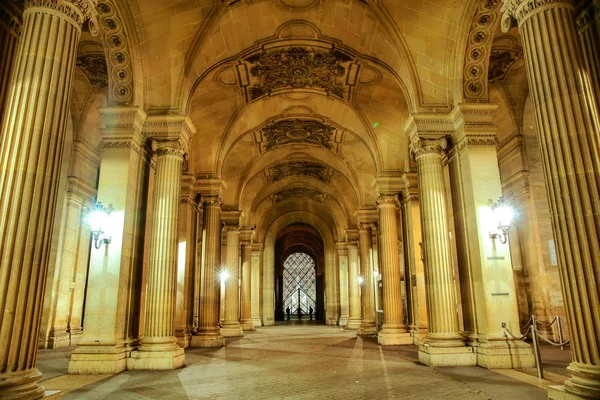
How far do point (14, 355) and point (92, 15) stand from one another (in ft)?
15.3

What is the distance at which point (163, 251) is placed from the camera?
1020 centimetres

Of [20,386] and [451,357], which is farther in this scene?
[451,357]

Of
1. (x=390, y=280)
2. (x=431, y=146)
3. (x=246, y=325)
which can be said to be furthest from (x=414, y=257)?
(x=246, y=325)

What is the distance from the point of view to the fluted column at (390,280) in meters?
15.3

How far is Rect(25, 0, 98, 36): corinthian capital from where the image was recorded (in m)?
5.78

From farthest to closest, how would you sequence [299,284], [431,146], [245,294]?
[299,284], [245,294], [431,146]

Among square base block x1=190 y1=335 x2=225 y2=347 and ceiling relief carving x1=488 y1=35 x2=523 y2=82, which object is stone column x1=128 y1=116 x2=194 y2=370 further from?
ceiling relief carving x1=488 y1=35 x2=523 y2=82

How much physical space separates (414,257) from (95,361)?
9928mm

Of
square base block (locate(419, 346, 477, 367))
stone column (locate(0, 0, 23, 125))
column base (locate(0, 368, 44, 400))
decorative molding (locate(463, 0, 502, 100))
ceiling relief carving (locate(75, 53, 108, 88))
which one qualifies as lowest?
square base block (locate(419, 346, 477, 367))

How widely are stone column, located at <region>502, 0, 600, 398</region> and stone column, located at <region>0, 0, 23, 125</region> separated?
7.02 m

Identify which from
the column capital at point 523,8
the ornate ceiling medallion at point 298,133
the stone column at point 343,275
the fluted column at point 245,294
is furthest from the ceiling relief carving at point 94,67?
the stone column at point 343,275

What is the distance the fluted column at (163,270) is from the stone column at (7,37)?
4.56m

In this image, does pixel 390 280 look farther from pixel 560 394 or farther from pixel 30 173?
pixel 30 173

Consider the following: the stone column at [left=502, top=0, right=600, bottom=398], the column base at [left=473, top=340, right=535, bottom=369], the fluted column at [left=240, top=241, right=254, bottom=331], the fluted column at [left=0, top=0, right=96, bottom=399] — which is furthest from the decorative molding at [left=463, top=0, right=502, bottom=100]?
the fluted column at [left=240, top=241, right=254, bottom=331]
